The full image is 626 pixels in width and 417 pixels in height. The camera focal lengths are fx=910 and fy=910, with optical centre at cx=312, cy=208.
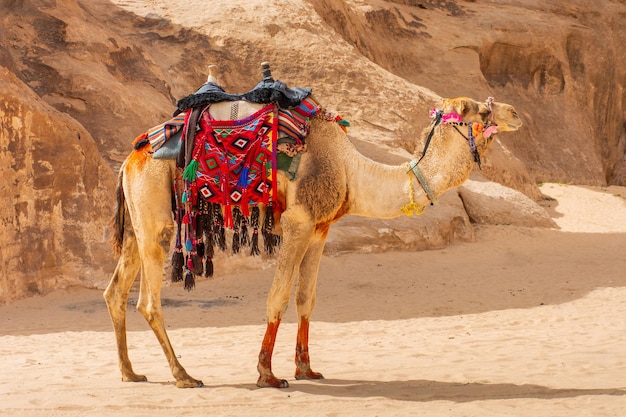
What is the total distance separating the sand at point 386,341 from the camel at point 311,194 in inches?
19.9

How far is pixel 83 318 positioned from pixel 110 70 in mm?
6608

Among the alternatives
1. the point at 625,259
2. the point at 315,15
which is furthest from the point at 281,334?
the point at 315,15

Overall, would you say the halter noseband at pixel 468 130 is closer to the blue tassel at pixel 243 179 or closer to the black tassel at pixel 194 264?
the blue tassel at pixel 243 179

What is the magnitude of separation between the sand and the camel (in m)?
0.50

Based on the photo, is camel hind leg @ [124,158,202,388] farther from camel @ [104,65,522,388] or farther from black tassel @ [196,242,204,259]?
black tassel @ [196,242,204,259]

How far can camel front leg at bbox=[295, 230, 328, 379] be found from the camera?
759 cm

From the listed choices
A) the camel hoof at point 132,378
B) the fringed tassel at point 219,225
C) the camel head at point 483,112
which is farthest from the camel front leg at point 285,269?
the camel head at point 483,112

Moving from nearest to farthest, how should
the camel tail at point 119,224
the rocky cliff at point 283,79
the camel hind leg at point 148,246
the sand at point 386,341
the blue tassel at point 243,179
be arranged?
the sand at point 386,341 → the blue tassel at point 243,179 → the camel hind leg at point 148,246 → the camel tail at point 119,224 → the rocky cliff at point 283,79

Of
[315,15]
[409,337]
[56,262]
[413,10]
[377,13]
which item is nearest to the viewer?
[409,337]

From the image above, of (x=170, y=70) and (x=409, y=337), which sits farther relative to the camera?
(x=170, y=70)

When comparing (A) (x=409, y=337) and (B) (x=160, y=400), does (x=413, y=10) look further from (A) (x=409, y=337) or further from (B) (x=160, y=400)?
(B) (x=160, y=400)

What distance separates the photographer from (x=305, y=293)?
7582mm

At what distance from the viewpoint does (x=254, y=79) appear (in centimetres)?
1930

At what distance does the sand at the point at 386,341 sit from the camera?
6.79 m
